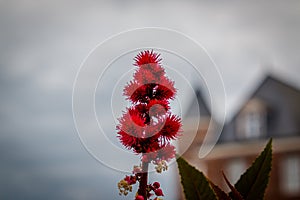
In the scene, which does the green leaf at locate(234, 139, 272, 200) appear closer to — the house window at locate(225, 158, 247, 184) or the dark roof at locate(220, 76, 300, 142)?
the dark roof at locate(220, 76, 300, 142)

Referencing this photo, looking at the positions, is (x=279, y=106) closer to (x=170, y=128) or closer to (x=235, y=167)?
(x=235, y=167)

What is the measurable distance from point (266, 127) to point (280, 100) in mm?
1173

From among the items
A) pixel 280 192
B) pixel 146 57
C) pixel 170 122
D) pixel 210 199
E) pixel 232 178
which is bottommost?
pixel 210 199

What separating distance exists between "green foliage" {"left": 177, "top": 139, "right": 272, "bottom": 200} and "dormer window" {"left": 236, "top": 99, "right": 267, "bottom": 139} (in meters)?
21.8

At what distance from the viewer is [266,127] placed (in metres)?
22.5

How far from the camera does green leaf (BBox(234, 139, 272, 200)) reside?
0.91m

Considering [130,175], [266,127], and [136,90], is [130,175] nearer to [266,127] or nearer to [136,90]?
[136,90]

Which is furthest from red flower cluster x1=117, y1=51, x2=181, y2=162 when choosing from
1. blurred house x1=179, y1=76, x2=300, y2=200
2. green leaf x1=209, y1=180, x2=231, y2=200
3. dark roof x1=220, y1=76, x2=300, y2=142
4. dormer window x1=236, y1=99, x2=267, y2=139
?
dormer window x1=236, y1=99, x2=267, y2=139

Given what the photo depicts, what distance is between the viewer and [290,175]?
21719 mm

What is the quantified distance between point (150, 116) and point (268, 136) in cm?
2184

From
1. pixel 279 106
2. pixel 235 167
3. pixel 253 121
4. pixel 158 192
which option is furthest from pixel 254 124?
pixel 158 192

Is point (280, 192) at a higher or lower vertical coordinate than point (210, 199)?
higher

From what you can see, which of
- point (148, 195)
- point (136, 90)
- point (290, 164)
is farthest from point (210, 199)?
point (290, 164)

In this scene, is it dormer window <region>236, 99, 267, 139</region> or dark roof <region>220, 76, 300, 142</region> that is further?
dormer window <region>236, 99, 267, 139</region>
